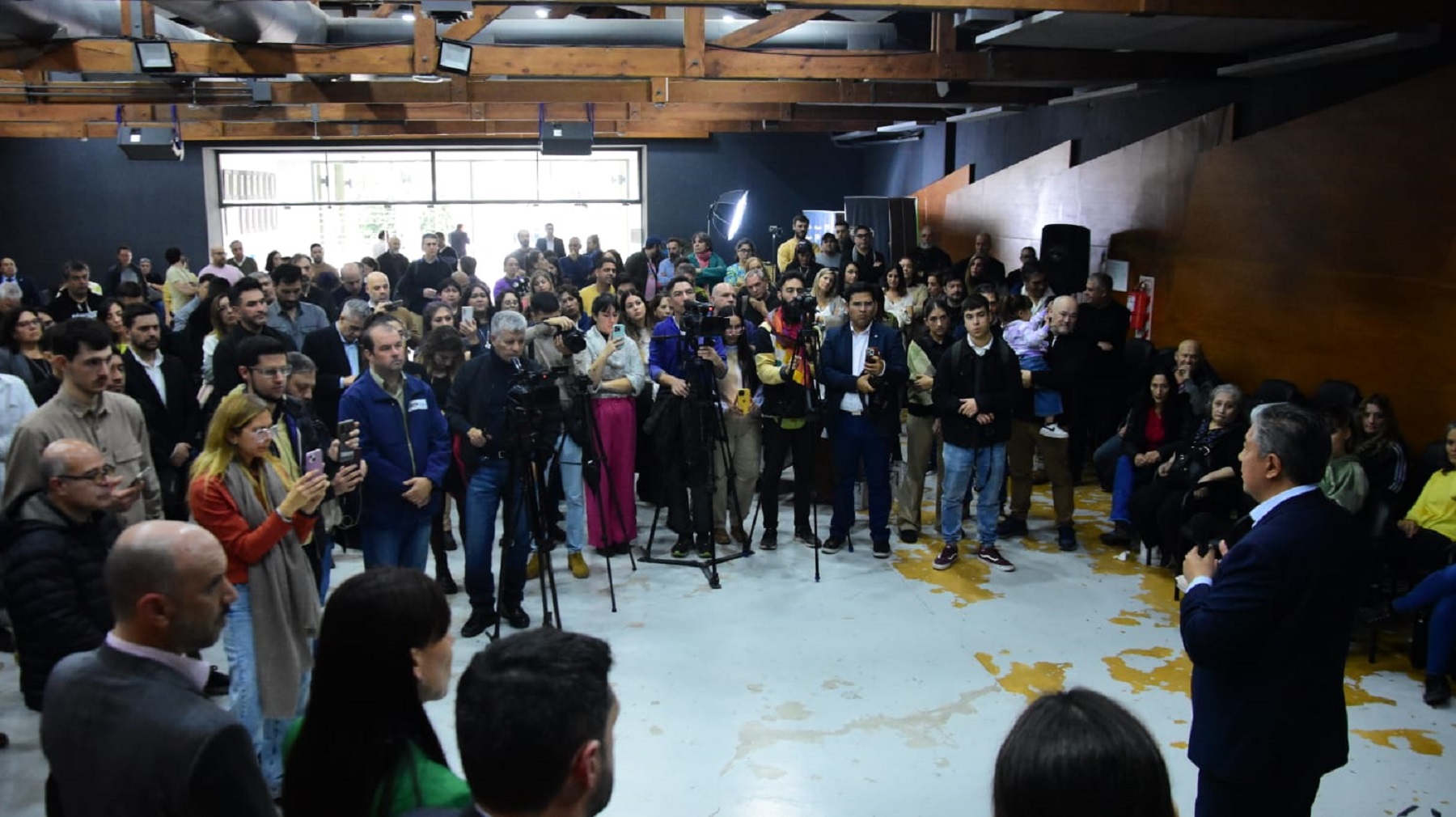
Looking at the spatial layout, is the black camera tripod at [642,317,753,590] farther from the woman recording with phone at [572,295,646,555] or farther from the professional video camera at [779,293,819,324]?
the professional video camera at [779,293,819,324]

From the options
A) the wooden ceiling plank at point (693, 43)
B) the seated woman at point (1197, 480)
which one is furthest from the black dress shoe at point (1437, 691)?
the wooden ceiling plank at point (693, 43)

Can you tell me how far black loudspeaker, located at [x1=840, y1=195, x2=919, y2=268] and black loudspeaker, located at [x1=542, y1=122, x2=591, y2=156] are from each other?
13.1 ft

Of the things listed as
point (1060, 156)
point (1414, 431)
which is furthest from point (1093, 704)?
point (1060, 156)

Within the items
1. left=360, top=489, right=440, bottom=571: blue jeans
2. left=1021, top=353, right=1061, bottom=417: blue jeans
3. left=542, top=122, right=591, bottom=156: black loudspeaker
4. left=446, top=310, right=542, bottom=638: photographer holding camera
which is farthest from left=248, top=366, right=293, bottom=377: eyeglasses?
left=542, top=122, right=591, bottom=156: black loudspeaker

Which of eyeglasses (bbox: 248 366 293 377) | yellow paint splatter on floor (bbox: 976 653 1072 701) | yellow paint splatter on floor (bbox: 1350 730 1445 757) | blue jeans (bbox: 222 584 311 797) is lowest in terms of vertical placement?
yellow paint splatter on floor (bbox: 1350 730 1445 757)

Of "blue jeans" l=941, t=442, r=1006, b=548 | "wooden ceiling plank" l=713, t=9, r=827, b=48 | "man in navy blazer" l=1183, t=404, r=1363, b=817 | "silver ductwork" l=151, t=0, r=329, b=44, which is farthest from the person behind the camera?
"wooden ceiling plank" l=713, t=9, r=827, b=48

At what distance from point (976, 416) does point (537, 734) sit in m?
4.46

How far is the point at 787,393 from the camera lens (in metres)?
5.75

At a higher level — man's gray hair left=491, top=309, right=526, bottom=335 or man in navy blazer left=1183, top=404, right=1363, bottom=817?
man's gray hair left=491, top=309, right=526, bottom=335

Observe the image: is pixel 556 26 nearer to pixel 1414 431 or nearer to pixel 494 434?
pixel 494 434

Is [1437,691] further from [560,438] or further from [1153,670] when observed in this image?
[560,438]

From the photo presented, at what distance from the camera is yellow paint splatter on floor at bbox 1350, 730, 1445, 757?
3809 millimetres

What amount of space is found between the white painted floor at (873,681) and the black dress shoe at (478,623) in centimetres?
4

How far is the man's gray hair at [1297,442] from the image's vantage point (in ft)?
7.61
